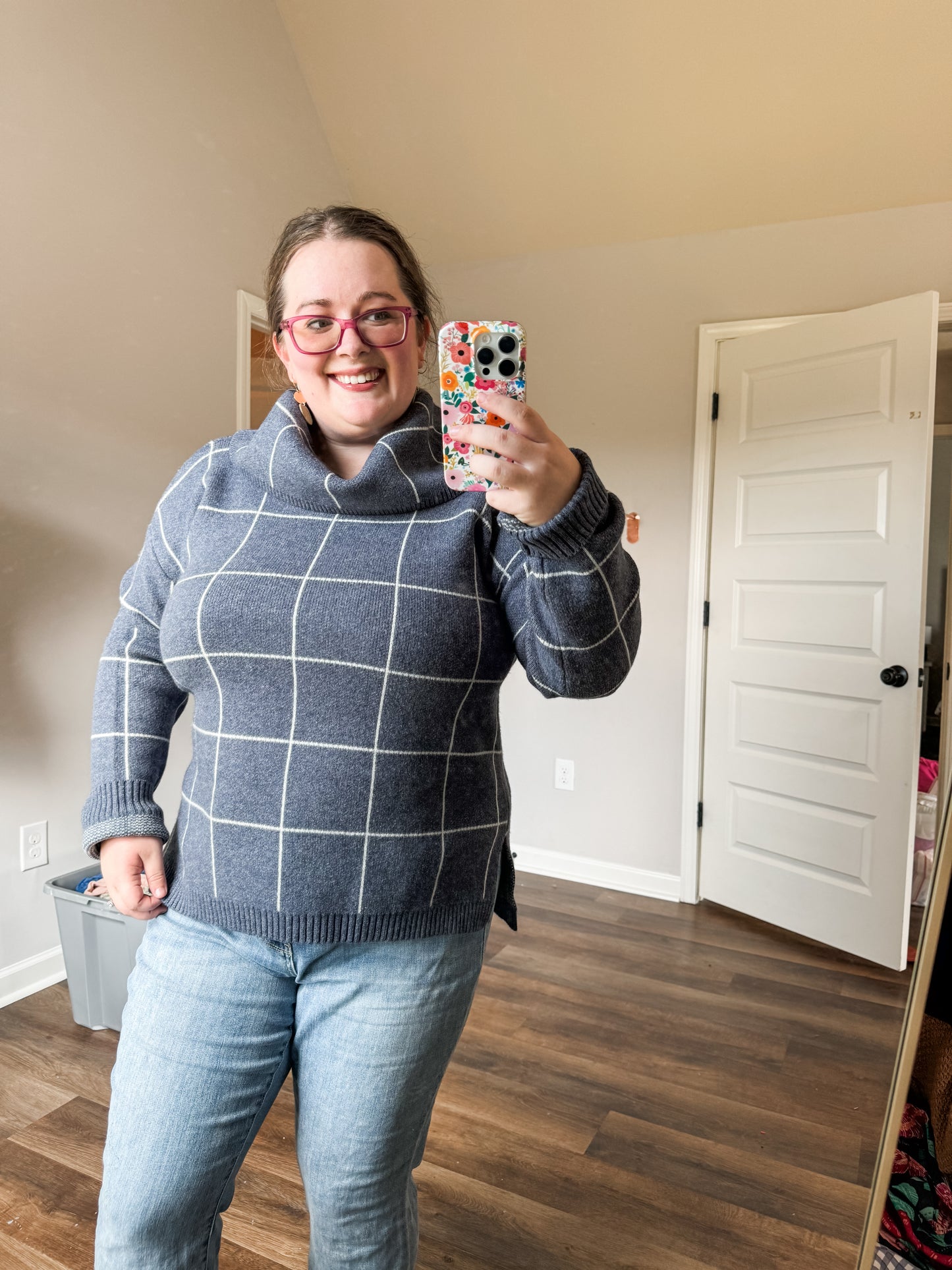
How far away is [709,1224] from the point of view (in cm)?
161

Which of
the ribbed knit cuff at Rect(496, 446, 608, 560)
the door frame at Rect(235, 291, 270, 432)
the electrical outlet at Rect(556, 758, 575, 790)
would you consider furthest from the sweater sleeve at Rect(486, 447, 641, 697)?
the electrical outlet at Rect(556, 758, 575, 790)

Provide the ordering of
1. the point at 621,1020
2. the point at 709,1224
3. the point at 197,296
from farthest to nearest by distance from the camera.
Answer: the point at 197,296 → the point at 621,1020 → the point at 709,1224

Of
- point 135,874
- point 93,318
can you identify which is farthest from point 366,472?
point 93,318

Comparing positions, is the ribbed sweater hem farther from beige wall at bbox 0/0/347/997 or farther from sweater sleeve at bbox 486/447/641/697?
beige wall at bbox 0/0/347/997

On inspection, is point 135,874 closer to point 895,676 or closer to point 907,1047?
point 907,1047

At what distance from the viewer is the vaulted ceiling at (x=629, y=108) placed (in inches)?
98.7

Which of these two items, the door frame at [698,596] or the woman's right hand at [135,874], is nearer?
the woman's right hand at [135,874]

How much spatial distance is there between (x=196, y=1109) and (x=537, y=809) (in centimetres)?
282

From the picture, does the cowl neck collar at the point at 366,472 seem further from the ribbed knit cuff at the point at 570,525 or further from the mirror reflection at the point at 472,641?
the ribbed knit cuff at the point at 570,525

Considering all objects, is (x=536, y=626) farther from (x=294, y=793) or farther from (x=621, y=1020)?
(x=621, y=1020)

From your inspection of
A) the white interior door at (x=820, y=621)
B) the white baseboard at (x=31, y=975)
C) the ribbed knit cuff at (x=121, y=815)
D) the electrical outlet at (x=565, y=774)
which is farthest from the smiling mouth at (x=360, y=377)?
the electrical outlet at (x=565, y=774)

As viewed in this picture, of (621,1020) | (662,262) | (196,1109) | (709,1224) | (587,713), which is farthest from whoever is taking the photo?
(587,713)

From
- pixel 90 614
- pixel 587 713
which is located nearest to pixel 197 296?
pixel 90 614

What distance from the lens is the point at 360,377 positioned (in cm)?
87
